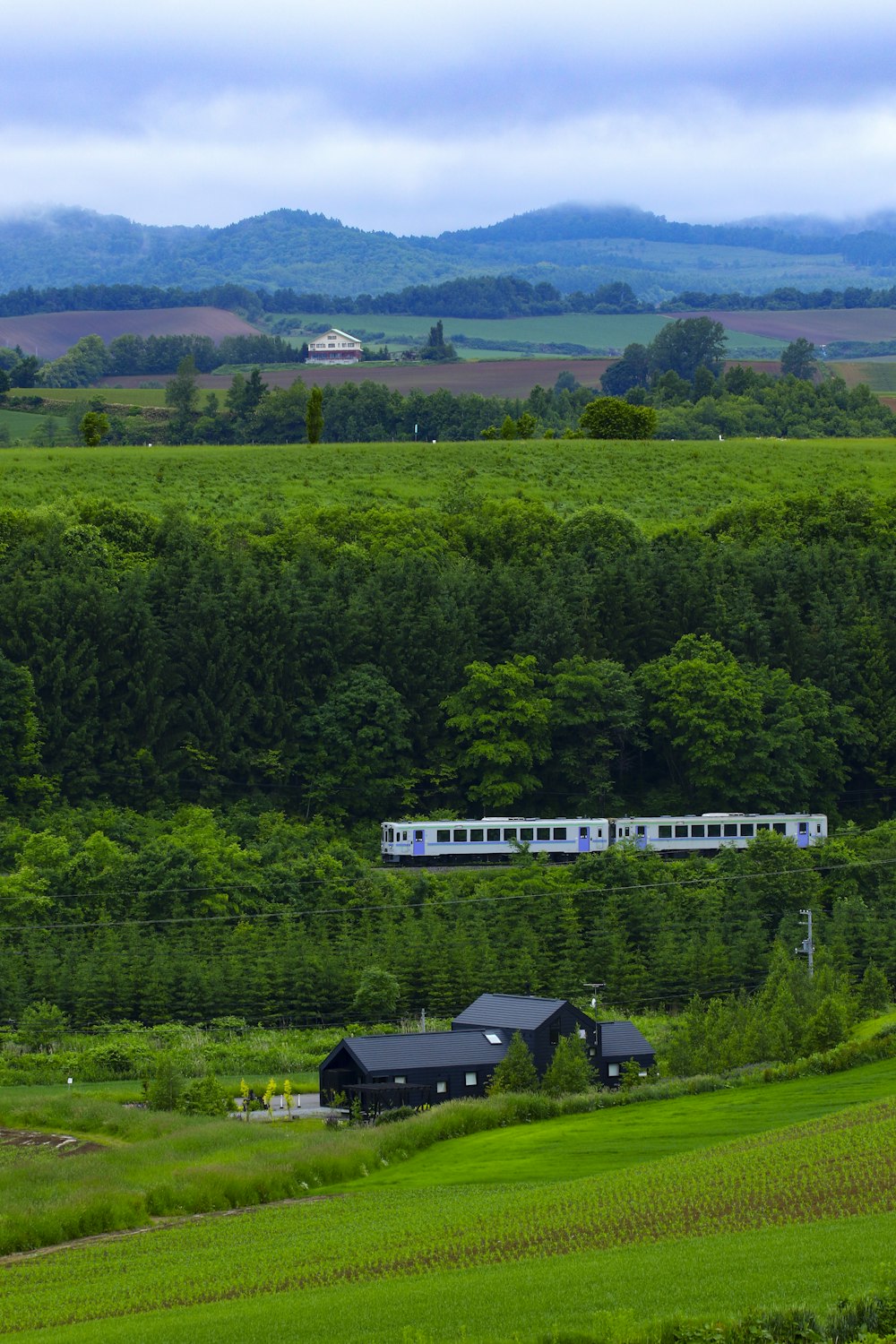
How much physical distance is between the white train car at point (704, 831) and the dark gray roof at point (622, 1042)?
18.7 m

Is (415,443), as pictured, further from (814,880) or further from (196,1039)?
(196,1039)

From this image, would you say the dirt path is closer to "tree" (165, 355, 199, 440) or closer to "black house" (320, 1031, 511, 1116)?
"black house" (320, 1031, 511, 1116)

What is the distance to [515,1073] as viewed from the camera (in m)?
47.4

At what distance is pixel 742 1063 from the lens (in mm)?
46656

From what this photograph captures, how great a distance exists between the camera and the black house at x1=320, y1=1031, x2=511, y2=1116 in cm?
4647

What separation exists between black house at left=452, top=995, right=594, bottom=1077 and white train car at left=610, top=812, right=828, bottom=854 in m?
19.2

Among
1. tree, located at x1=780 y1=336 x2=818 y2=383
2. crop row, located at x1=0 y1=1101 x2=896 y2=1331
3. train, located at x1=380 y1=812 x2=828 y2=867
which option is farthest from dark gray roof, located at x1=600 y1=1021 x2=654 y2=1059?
tree, located at x1=780 y1=336 x2=818 y2=383

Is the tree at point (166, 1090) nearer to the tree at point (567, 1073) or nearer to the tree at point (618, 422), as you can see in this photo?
the tree at point (567, 1073)

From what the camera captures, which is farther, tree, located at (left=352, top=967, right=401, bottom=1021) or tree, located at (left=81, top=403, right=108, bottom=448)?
tree, located at (left=81, top=403, right=108, bottom=448)

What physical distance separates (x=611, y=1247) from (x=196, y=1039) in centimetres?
2982

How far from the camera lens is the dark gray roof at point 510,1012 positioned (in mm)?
50750

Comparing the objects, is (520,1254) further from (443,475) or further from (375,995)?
(443,475)

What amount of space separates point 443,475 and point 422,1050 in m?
62.1

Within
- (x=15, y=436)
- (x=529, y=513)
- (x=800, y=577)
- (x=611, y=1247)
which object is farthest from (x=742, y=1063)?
(x=15, y=436)
